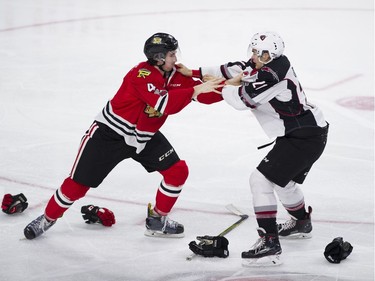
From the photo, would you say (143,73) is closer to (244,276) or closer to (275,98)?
(275,98)

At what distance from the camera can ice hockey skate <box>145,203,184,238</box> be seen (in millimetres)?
4363

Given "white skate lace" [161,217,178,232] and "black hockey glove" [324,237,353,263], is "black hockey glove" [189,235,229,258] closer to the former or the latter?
"white skate lace" [161,217,178,232]

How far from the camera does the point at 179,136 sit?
19.7 feet

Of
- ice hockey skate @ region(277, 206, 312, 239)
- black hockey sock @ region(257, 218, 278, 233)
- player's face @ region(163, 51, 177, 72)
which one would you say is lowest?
Answer: ice hockey skate @ region(277, 206, 312, 239)

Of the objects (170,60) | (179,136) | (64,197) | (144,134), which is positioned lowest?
(179,136)

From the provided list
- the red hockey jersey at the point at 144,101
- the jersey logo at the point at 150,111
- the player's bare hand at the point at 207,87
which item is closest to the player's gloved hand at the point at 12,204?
the red hockey jersey at the point at 144,101

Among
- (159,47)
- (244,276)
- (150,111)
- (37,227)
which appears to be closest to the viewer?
(244,276)

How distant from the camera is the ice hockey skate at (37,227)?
421cm

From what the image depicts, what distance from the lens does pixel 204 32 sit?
9.47 m

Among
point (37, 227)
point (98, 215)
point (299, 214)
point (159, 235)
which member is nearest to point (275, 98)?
point (299, 214)

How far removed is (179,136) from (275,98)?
6.79ft

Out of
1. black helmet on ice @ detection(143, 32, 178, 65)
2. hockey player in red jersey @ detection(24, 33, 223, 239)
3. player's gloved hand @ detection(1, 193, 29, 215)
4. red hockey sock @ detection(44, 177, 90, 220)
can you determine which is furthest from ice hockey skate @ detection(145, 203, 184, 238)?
black helmet on ice @ detection(143, 32, 178, 65)

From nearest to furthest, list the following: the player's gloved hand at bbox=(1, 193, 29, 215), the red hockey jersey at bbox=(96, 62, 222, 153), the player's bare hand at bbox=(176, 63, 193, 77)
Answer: the red hockey jersey at bbox=(96, 62, 222, 153)
the player's bare hand at bbox=(176, 63, 193, 77)
the player's gloved hand at bbox=(1, 193, 29, 215)

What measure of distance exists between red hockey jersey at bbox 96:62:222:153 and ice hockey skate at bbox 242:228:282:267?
0.73 meters
